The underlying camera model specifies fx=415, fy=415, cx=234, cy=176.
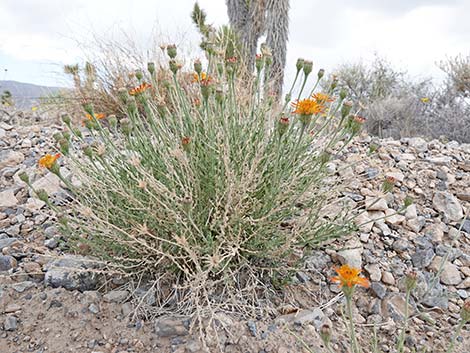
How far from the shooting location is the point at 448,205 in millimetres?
2633

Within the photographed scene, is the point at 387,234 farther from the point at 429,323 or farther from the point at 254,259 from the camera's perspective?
the point at 254,259

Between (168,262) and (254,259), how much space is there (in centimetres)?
40

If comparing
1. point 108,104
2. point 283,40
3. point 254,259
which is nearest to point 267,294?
point 254,259

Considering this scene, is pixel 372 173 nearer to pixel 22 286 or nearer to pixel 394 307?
pixel 394 307

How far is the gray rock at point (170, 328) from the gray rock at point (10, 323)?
0.57m

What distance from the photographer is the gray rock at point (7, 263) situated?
6.70 feet

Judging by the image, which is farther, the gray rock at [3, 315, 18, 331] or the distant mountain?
the distant mountain

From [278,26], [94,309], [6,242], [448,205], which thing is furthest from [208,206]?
[278,26]

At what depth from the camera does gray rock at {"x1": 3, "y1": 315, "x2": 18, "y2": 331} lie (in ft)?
5.47

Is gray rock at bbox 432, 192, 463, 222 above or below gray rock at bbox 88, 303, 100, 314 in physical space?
above

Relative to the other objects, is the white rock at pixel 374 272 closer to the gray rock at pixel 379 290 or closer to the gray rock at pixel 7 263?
the gray rock at pixel 379 290

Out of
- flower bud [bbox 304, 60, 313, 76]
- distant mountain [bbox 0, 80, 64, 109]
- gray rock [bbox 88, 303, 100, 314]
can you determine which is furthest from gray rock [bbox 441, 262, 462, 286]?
distant mountain [bbox 0, 80, 64, 109]

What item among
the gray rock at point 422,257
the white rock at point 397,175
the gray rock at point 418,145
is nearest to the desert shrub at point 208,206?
the gray rock at point 422,257

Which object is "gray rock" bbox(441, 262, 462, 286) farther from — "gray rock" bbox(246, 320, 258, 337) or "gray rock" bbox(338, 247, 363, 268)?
"gray rock" bbox(246, 320, 258, 337)
